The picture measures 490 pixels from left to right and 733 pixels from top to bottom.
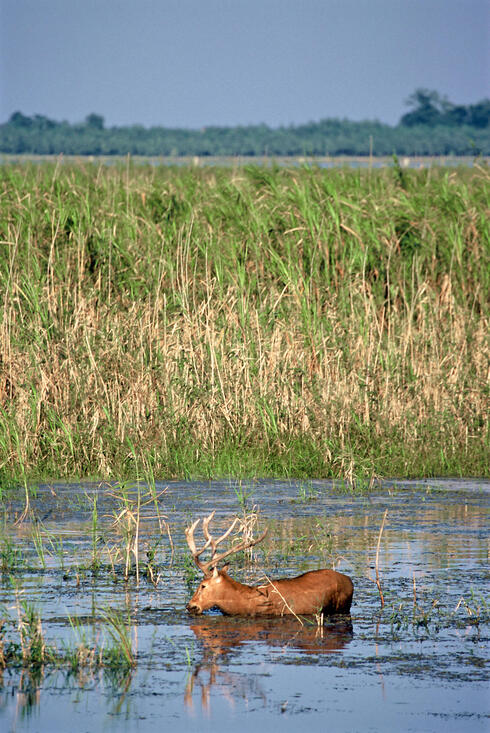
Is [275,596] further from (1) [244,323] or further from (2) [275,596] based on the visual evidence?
(1) [244,323]

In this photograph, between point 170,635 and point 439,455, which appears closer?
point 170,635

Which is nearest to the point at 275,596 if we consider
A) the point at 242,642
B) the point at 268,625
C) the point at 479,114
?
the point at 268,625

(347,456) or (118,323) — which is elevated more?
(118,323)

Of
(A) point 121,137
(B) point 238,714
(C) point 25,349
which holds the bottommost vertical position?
(B) point 238,714

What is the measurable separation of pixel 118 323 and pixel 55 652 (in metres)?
6.98

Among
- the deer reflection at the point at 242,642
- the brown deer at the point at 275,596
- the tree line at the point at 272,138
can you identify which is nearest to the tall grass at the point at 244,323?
the brown deer at the point at 275,596

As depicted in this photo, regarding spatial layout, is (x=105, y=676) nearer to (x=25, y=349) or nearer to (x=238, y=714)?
(x=238, y=714)

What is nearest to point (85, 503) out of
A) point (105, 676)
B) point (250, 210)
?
point (105, 676)

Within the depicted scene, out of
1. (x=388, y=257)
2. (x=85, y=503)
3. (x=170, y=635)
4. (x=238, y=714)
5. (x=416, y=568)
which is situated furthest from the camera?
(x=388, y=257)

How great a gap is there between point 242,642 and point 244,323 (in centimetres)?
658

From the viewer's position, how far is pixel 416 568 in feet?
24.8

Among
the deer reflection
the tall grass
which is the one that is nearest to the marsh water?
the deer reflection

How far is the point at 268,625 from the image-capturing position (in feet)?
21.3

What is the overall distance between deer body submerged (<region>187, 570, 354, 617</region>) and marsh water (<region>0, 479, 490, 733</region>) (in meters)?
0.07
